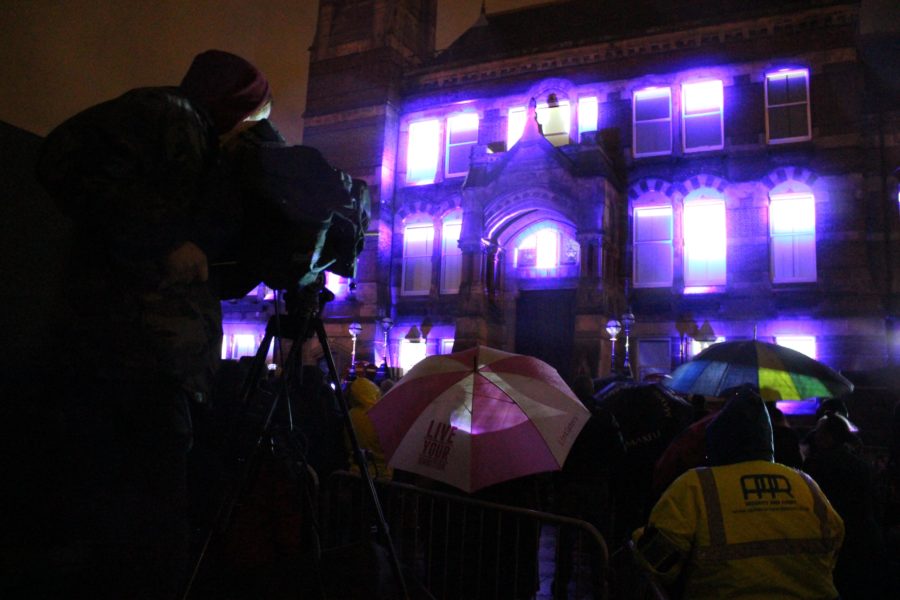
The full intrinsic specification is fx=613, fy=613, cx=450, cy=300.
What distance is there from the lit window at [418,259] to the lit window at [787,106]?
12004 mm

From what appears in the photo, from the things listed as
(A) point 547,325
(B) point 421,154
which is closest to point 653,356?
(A) point 547,325

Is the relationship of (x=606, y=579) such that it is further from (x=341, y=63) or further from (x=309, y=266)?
(x=341, y=63)

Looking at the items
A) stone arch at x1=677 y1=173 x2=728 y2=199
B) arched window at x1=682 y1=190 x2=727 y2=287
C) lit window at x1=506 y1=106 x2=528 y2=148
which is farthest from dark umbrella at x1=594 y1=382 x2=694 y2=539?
lit window at x1=506 y1=106 x2=528 y2=148

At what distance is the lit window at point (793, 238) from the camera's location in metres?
18.5

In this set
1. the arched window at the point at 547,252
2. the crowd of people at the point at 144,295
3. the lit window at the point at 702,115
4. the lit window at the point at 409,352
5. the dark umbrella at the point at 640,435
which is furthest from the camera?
the lit window at the point at 409,352

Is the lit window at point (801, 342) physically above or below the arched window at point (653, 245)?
below

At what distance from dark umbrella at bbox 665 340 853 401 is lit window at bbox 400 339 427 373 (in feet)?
51.9

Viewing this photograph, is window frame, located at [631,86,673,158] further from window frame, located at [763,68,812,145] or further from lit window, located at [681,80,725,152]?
window frame, located at [763,68,812,145]

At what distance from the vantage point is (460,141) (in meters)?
23.6

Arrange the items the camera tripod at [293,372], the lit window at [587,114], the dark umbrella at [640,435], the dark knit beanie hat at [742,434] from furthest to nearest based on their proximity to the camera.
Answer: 1. the lit window at [587,114]
2. the dark umbrella at [640,435]
3. the dark knit beanie hat at [742,434]
4. the camera tripod at [293,372]

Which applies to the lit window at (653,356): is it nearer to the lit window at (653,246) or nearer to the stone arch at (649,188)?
the lit window at (653,246)

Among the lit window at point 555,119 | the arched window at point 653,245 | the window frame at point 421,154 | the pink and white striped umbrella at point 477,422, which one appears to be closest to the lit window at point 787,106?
the arched window at point 653,245

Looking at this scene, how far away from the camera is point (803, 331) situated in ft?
58.8

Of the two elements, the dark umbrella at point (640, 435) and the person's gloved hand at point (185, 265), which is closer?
the person's gloved hand at point (185, 265)
